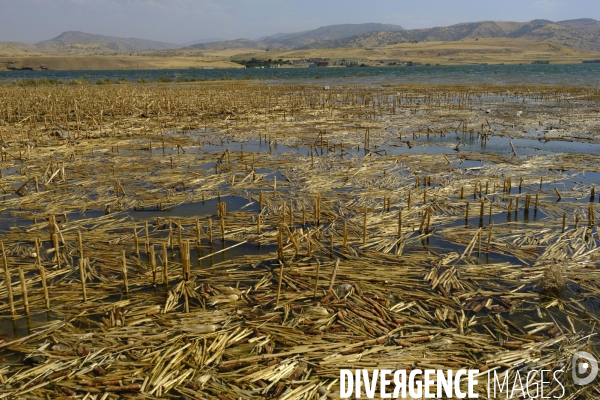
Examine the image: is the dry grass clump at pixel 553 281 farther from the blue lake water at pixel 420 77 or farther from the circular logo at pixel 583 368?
the blue lake water at pixel 420 77

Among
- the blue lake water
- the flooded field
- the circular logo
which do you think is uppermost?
the blue lake water

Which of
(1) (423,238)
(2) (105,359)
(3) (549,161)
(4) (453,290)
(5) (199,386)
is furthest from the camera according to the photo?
(3) (549,161)

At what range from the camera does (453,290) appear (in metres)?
5.95

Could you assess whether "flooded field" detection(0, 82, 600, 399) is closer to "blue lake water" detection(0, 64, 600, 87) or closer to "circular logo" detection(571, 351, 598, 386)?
"circular logo" detection(571, 351, 598, 386)

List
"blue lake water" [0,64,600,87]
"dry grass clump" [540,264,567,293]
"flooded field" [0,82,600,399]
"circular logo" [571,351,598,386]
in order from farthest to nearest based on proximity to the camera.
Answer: "blue lake water" [0,64,600,87] → "dry grass clump" [540,264,567,293] → "flooded field" [0,82,600,399] → "circular logo" [571,351,598,386]

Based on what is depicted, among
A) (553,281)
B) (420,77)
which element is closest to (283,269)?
(553,281)

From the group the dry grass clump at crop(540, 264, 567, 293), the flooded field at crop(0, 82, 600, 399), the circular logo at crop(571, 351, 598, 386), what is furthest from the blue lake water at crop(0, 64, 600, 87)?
the circular logo at crop(571, 351, 598, 386)

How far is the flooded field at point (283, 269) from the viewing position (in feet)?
14.6

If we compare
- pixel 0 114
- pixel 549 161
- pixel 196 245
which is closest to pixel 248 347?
pixel 196 245

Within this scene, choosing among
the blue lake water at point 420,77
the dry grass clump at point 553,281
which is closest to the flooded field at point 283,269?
the dry grass clump at point 553,281

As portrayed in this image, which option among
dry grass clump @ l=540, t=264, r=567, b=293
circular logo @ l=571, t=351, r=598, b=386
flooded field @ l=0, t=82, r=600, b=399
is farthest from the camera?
dry grass clump @ l=540, t=264, r=567, b=293

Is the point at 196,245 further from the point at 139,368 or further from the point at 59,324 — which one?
the point at 139,368

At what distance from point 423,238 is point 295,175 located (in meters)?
4.92

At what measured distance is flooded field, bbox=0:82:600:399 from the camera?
4.46 metres
